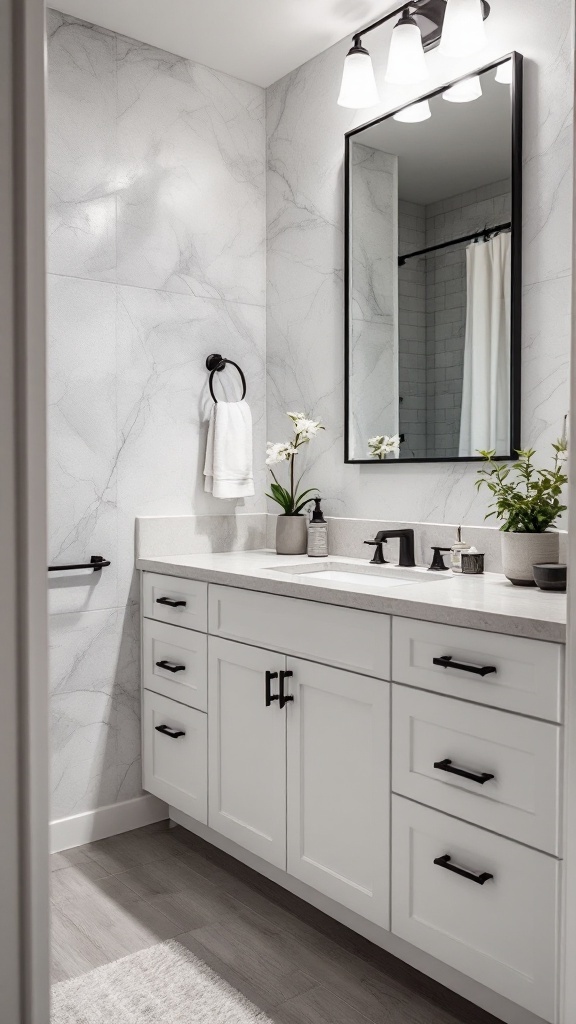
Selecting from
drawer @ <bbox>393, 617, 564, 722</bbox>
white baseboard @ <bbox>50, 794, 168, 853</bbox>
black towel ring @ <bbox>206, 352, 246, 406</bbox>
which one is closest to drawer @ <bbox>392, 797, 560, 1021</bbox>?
drawer @ <bbox>393, 617, 564, 722</bbox>

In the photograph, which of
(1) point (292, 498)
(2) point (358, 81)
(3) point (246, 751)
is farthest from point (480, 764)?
(2) point (358, 81)

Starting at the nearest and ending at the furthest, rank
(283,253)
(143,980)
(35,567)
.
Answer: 1. (35,567)
2. (143,980)
3. (283,253)

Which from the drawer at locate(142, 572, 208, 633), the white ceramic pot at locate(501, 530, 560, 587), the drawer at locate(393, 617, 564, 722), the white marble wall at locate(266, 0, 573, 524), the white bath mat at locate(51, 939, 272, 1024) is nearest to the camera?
the drawer at locate(393, 617, 564, 722)

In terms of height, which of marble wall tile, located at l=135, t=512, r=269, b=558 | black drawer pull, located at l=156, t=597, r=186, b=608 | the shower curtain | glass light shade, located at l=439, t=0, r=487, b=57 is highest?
glass light shade, located at l=439, t=0, r=487, b=57

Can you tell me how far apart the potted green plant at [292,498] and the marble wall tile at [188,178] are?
61cm

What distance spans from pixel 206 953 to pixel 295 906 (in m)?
0.30

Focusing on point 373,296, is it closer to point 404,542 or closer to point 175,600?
point 404,542

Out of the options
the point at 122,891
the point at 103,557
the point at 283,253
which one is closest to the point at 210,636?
the point at 103,557

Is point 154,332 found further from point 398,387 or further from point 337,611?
point 337,611

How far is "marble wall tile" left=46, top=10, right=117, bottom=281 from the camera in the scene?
244 cm

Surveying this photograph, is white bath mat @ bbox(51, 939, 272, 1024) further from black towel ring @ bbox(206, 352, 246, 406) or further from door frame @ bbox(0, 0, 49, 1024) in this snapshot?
black towel ring @ bbox(206, 352, 246, 406)

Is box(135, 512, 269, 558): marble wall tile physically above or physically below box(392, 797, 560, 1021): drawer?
above

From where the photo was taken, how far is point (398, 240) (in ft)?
7.90

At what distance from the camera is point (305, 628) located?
1.93 m
